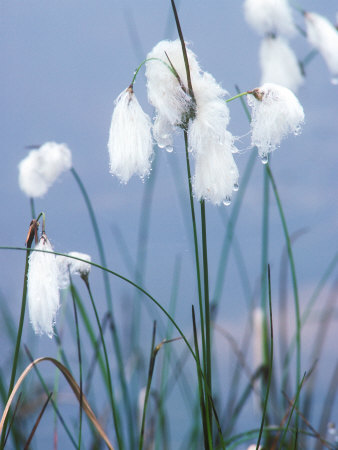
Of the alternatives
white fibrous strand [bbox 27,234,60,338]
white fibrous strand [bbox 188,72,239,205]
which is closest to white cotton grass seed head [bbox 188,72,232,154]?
white fibrous strand [bbox 188,72,239,205]

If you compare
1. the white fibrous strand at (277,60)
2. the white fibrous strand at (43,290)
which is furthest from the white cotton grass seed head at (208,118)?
the white fibrous strand at (277,60)

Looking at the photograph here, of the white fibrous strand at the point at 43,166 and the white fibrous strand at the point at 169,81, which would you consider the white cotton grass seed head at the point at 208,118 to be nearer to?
the white fibrous strand at the point at 169,81

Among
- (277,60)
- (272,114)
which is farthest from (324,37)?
(272,114)

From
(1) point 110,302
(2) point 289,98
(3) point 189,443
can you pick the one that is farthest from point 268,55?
(3) point 189,443

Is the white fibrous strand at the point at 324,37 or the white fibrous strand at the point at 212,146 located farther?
the white fibrous strand at the point at 324,37

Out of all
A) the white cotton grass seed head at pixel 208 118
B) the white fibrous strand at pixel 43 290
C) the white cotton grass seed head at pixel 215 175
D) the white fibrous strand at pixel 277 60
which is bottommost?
the white fibrous strand at pixel 43 290

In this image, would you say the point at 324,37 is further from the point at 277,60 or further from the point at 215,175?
the point at 215,175
